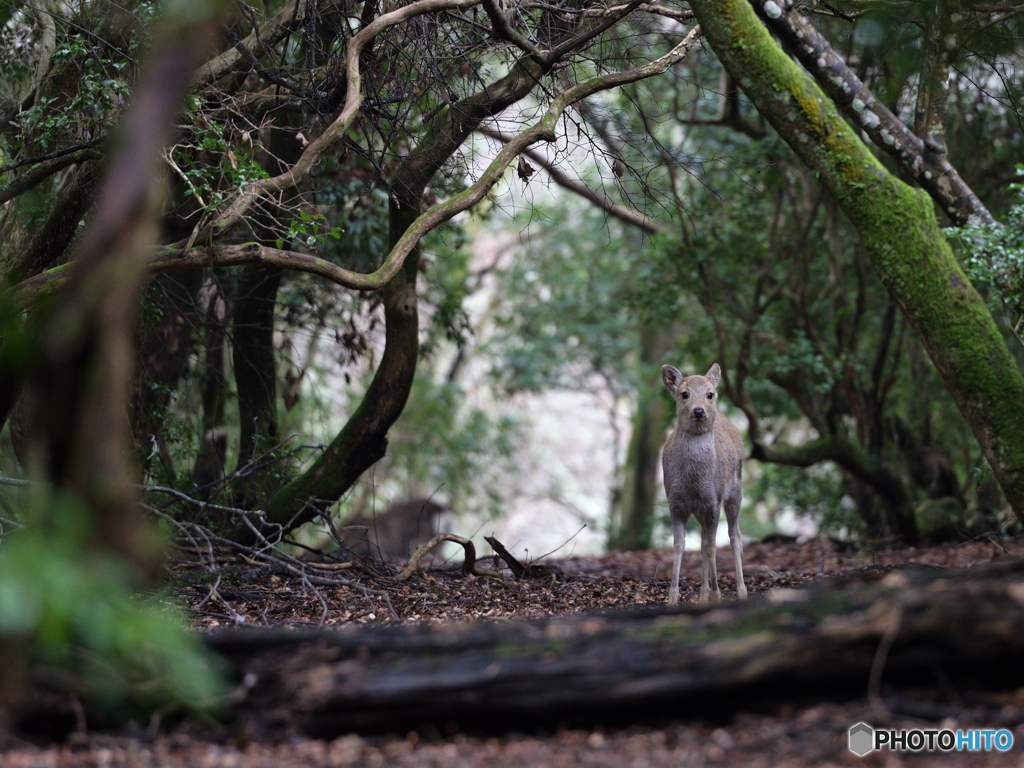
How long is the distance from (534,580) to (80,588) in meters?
5.36

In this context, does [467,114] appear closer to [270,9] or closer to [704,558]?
[270,9]

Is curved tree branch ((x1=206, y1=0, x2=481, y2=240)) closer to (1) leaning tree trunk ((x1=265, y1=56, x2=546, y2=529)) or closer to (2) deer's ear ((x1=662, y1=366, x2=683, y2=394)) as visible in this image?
(1) leaning tree trunk ((x1=265, y1=56, x2=546, y2=529))

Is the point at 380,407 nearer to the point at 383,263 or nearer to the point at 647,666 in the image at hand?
the point at 383,263

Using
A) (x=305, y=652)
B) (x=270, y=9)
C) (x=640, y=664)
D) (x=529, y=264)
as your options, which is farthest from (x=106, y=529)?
(x=529, y=264)

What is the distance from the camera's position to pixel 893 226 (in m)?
5.63

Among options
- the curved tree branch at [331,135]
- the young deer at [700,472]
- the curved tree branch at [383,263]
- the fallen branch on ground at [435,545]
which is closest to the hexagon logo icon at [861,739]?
the young deer at [700,472]

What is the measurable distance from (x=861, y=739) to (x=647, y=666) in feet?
2.26

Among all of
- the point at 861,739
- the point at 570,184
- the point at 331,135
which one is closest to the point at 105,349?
the point at 861,739

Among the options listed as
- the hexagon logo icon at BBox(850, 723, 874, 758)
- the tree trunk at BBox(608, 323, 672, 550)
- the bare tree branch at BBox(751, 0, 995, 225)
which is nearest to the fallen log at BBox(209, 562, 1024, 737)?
the hexagon logo icon at BBox(850, 723, 874, 758)

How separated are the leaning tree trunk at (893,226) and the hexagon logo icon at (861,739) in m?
3.20

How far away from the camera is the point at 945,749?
278 centimetres

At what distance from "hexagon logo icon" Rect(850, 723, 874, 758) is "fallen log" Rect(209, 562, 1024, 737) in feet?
0.54

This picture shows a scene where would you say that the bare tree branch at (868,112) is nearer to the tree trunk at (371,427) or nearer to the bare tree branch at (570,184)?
the bare tree branch at (570,184)

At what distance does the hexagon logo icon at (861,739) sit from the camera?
A: 274 centimetres
